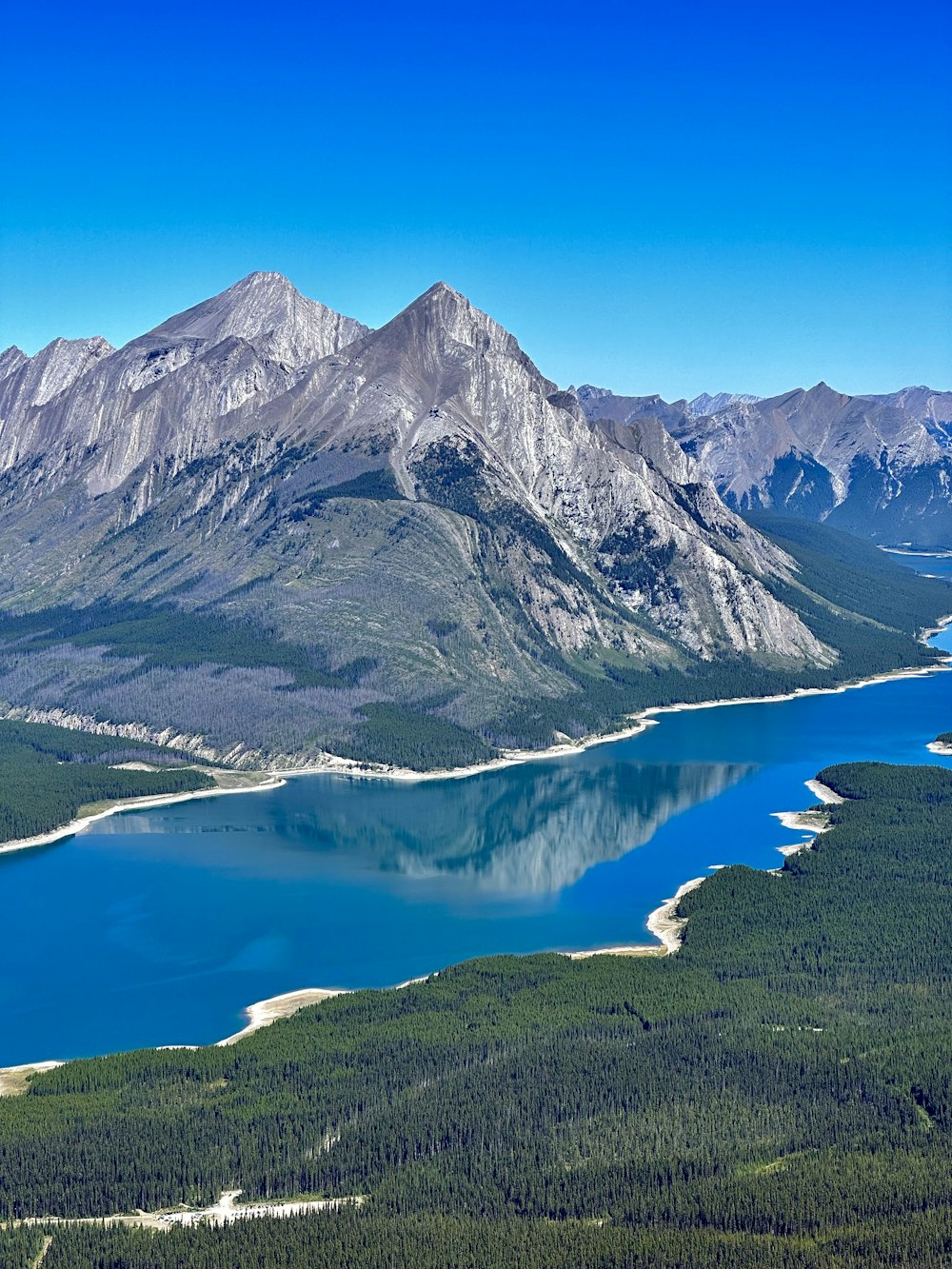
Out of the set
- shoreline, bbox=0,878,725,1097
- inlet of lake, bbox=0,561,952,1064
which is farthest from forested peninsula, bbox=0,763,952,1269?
inlet of lake, bbox=0,561,952,1064

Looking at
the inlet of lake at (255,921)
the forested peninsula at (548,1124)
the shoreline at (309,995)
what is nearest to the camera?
the forested peninsula at (548,1124)

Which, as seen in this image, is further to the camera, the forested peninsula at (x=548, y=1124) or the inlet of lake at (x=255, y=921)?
the inlet of lake at (x=255, y=921)

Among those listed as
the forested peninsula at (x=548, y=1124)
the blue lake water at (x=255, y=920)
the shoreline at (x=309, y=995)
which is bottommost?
the forested peninsula at (x=548, y=1124)

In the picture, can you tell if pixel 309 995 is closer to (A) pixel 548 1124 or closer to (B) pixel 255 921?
(B) pixel 255 921

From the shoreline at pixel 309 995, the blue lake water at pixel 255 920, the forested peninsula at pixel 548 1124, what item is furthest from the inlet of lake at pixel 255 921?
the forested peninsula at pixel 548 1124

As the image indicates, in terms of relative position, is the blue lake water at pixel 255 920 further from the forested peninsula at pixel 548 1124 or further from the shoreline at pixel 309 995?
the forested peninsula at pixel 548 1124

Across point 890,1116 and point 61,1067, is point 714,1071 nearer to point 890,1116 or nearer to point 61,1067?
point 890,1116

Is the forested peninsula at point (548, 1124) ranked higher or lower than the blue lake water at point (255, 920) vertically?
lower

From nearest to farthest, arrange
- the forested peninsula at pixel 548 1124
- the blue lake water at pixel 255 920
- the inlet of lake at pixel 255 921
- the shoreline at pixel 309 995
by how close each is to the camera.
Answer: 1. the forested peninsula at pixel 548 1124
2. the shoreline at pixel 309 995
3. the inlet of lake at pixel 255 921
4. the blue lake water at pixel 255 920

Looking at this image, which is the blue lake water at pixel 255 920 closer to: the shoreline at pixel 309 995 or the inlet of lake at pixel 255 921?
the inlet of lake at pixel 255 921
